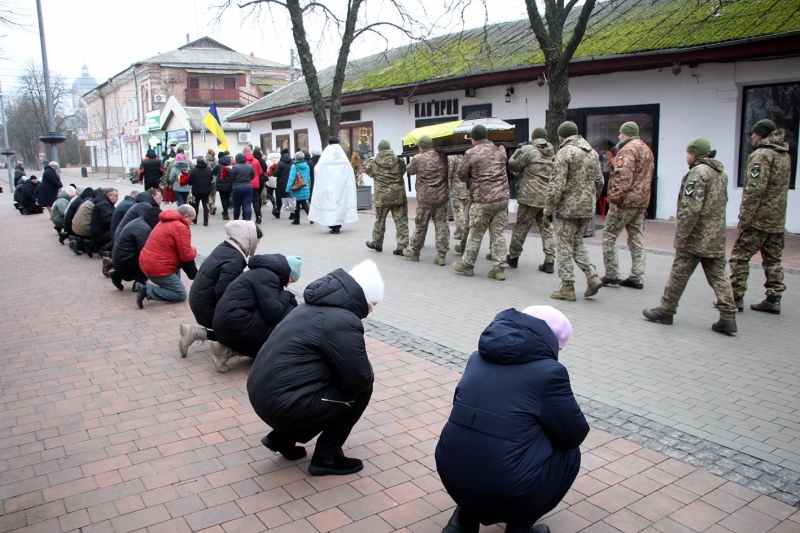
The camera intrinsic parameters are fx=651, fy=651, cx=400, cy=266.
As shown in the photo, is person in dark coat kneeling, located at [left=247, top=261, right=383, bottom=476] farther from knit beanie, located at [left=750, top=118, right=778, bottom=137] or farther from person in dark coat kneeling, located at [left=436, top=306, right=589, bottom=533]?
knit beanie, located at [left=750, top=118, right=778, bottom=137]

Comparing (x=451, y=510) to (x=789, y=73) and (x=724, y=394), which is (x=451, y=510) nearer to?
(x=724, y=394)

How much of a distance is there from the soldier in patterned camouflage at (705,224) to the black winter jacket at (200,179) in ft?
37.9

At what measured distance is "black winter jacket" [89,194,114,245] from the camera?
10469 mm

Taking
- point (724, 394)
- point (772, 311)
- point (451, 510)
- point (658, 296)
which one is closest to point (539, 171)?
point (658, 296)

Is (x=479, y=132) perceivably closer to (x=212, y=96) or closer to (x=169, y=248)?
(x=169, y=248)

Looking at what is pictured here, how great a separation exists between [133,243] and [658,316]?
20.3 feet

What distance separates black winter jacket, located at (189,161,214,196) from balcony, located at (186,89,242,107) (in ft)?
127

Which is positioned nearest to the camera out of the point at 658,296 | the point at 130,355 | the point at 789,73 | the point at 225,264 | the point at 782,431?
the point at 782,431

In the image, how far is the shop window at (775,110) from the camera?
11703 mm

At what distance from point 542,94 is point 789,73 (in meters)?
5.61

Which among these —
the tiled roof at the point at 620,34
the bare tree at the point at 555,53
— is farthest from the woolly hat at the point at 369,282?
the bare tree at the point at 555,53

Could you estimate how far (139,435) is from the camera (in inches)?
172

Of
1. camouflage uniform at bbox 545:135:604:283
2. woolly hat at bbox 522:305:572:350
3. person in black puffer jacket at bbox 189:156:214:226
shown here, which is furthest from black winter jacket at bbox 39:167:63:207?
woolly hat at bbox 522:305:572:350

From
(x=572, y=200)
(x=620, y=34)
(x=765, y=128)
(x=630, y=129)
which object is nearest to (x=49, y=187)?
(x=620, y=34)
